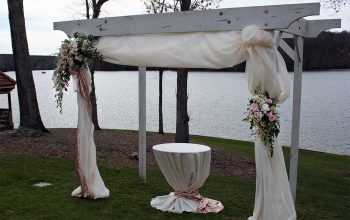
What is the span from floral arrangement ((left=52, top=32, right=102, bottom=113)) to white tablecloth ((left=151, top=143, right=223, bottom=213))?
1.78 meters

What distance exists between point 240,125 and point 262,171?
63.0 ft

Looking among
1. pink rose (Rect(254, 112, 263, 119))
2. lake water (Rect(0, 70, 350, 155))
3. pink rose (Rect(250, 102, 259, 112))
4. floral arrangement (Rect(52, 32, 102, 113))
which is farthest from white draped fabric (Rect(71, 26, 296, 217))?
lake water (Rect(0, 70, 350, 155))

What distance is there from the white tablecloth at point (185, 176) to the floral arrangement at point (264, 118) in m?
1.36

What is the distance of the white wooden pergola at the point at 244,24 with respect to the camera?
511 centimetres

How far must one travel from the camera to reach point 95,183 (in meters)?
7.07

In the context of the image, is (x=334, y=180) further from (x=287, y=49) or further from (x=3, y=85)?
(x=3, y=85)

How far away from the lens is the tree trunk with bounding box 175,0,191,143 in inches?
452

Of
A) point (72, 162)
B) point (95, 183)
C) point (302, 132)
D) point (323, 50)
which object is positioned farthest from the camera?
point (323, 50)

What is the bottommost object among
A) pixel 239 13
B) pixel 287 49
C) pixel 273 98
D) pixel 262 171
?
pixel 262 171

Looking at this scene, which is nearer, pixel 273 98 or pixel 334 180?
pixel 273 98

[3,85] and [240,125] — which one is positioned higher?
[3,85]

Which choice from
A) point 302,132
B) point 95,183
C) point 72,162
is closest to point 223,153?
point 72,162

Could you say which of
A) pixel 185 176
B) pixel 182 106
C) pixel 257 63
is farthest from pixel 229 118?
pixel 257 63

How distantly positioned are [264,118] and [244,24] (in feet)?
3.94
